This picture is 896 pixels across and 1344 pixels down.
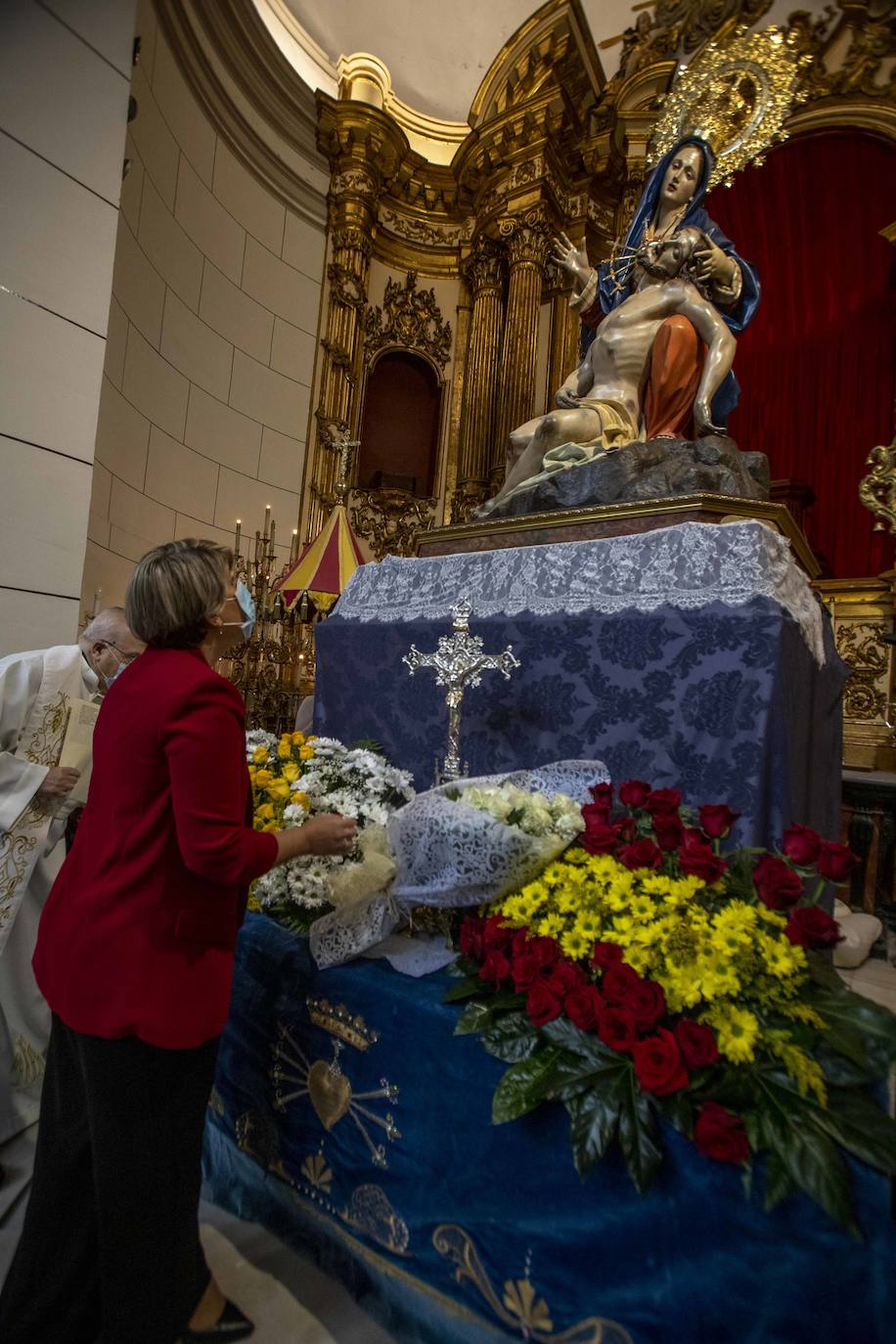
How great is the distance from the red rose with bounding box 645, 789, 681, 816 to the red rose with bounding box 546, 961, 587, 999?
1.13 ft

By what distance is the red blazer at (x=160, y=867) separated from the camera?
3.50ft

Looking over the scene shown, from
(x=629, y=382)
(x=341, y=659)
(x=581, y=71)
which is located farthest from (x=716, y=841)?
(x=581, y=71)

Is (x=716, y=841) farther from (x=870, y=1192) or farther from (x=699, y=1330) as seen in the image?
(x=699, y=1330)

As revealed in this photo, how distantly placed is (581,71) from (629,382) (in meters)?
6.95

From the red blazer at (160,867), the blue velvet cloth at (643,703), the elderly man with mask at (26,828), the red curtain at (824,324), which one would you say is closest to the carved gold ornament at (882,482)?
the red curtain at (824,324)

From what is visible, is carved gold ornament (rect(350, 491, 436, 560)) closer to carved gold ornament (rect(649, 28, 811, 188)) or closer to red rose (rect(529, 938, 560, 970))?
carved gold ornament (rect(649, 28, 811, 188))

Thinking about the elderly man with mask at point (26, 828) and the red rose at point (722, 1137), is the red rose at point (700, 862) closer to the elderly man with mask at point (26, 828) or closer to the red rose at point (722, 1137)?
the red rose at point (722, 1137)

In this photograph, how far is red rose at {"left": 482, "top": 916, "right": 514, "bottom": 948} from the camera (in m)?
1.41

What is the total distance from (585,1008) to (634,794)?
0.44 meters

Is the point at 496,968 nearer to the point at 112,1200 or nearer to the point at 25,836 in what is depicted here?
the point at 112,1200

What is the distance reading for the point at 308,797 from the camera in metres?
1.89

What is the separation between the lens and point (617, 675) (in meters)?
1.99

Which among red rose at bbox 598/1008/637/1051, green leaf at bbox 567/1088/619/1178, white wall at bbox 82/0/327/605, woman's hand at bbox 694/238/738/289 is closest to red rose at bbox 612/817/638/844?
red rose at bbox 598/1008/637/1051

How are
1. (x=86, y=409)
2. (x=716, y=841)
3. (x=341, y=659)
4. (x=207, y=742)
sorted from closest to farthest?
1. (x=207, y=742)
2. (x=716, y=841)
3. (x=86, y=409)
4. (x=341, y=659)
